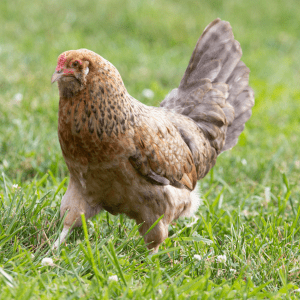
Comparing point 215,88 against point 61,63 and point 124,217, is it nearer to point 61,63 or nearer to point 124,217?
point 124,217

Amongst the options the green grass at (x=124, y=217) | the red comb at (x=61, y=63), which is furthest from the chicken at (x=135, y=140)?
the green grass at (x=124, y=217)

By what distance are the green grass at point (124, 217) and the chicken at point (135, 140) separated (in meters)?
0.25

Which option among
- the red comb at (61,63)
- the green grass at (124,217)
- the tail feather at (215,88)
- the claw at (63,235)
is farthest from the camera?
the tail feather at (215,88)

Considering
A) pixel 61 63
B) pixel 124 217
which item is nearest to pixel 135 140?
pixel 61 63

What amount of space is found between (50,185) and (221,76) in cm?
195

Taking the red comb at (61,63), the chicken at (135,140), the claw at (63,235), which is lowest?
the claw at (63,235)

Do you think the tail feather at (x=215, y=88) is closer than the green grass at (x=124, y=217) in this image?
No

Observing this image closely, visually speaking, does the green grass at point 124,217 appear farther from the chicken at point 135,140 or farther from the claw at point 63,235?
the chicken at point 135,140

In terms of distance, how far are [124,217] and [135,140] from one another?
0.85 meters

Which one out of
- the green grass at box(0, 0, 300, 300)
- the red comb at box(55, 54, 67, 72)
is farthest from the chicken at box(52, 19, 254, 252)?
the green grass at box(0, 0, 300, 300)

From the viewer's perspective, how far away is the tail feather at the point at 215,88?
3.63 meters

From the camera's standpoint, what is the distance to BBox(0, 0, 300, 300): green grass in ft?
7.63

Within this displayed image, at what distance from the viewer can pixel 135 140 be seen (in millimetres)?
2684

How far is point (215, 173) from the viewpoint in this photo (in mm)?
4438
